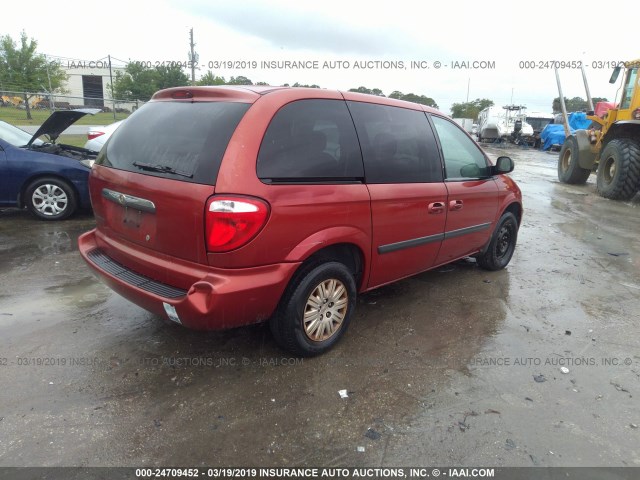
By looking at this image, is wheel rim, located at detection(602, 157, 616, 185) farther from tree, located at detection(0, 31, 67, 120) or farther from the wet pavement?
tree, located at detection(0, 31, 67, 120)

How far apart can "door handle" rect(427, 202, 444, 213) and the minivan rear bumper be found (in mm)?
1424

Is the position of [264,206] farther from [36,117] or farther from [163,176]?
[36,117]

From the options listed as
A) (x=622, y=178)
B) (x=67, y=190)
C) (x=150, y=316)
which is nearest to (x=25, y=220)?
(x=67, y=190)

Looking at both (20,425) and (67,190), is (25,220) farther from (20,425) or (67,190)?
(20,425)

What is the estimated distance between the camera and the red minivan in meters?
2.50

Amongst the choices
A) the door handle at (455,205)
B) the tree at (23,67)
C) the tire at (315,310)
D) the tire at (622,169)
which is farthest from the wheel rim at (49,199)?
the tree at (23,67)

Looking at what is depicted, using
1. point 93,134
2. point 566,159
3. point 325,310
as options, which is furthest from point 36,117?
point 325,310

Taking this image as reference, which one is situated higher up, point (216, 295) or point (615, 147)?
point (615, 147)

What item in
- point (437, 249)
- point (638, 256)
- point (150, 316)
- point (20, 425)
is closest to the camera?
point (20, 425)

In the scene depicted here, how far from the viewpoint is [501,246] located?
5.00m

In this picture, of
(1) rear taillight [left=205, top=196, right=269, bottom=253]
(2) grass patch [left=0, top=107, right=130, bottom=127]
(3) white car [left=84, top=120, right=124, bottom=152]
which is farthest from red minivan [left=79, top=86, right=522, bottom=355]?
(2) grass patch [left=0, top=107, right=130, bottom=127]

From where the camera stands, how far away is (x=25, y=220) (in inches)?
251

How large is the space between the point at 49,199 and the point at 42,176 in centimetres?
32

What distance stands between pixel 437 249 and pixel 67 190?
519cm
